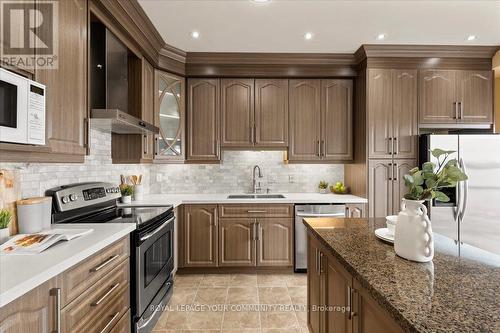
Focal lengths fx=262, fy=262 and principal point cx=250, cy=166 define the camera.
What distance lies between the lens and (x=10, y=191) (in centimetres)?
150

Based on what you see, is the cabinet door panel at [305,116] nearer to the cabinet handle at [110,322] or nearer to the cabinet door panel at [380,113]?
the cabinet door panel at [380,113]

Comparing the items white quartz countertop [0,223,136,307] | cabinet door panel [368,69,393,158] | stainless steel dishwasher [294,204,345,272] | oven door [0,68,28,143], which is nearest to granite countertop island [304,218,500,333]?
white quartz countertop [0,223,136,307]

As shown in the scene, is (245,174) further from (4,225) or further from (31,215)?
(4,225)

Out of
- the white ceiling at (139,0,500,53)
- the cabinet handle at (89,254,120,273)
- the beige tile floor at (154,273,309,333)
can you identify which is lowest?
the beige tile floor at (154,273,309,333)

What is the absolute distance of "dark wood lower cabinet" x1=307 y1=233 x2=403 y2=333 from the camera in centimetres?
94

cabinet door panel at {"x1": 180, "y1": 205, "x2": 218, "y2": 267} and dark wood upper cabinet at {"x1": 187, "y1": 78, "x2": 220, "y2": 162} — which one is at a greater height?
dark wood upper cabinet at {"x1": 187, "y1": 78, "x2": 220, "y2": 162}

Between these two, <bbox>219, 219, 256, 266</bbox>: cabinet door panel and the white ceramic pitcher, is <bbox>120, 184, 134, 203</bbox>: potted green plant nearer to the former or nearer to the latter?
<bbox>219, 219, 256, 266</bbox>: cabinet door panel

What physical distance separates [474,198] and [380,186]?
0.87m

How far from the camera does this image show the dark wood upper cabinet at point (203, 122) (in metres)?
3.34

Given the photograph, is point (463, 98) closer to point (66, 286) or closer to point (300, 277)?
point (300, 277)

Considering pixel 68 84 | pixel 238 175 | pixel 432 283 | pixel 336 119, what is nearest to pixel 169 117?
→ pixel 238 175

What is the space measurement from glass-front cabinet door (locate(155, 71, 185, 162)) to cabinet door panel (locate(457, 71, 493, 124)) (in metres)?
3.38

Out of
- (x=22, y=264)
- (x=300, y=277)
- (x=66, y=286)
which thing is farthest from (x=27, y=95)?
(x=300, y=277)

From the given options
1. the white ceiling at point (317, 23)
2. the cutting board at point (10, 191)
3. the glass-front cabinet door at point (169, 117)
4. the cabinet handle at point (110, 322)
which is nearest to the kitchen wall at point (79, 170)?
the cutting board at point (10, 191)
